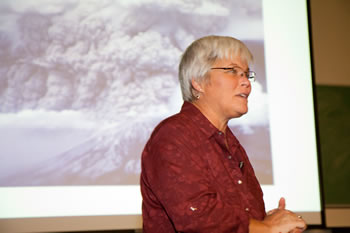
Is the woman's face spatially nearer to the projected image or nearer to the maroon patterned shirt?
the maroon patterned shirt

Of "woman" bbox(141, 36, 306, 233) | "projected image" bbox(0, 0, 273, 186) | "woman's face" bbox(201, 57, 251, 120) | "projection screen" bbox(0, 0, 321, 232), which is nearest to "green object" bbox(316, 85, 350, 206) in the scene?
"projection screen" bbox(0, 0, 321, 232)

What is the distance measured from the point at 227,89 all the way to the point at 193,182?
0.49 m

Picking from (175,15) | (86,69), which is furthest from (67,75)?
(175,15)

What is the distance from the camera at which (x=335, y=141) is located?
3.99 meters

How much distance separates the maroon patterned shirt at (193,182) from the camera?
4.36ft

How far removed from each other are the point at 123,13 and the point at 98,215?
1.45 meters

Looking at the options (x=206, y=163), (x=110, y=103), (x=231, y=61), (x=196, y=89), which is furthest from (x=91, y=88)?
(x=206, y=163)

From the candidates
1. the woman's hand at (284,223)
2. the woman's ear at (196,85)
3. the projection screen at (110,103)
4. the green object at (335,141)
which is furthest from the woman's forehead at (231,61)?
the green object at (335,141)

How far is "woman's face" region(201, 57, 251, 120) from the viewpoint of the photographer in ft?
5.57

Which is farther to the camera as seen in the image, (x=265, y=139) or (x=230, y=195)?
(x=265, y=139)

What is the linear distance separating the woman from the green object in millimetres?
2352

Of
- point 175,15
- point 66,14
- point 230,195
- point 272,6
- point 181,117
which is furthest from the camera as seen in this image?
point 272,6

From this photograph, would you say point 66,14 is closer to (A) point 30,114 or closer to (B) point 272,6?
(A) point 30,114

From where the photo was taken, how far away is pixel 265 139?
10.9 ft
